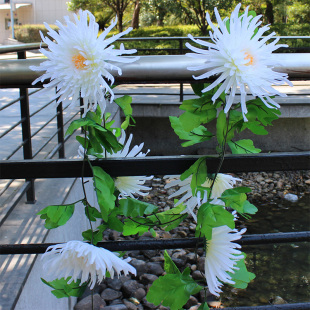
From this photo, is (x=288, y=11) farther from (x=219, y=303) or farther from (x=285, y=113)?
(x=219, y=303)

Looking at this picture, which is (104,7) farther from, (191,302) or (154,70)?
(154,70)

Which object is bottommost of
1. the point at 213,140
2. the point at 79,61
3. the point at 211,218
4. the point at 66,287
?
the point at 213,140

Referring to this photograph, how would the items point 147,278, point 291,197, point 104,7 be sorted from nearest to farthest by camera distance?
point 147,278
point 291,197
point 104,7

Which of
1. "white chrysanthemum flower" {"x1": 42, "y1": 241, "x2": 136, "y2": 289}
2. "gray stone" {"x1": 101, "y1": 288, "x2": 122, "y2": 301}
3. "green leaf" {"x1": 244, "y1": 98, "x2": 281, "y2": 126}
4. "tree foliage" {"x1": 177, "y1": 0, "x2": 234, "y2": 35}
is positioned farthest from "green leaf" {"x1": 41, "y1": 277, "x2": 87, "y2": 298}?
"tree foliage" {"x1": 177, "y1": 0, "x2": 234, "y2": 35}

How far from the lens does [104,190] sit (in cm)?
97

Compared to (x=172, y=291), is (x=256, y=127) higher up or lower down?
higher up

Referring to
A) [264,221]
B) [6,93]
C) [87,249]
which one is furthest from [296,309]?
[6,93]

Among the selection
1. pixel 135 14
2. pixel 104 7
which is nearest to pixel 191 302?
pixel 135 14

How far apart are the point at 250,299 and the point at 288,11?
2139 centimetres

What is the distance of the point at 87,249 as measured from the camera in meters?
0.90

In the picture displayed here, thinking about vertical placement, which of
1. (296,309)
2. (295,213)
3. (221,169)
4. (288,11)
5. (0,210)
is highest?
(288,11)

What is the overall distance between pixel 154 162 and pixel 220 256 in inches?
9.9

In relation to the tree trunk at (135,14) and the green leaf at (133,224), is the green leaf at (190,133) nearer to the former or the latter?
the green leaf at (133,224)

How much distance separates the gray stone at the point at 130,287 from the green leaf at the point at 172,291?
274cm
